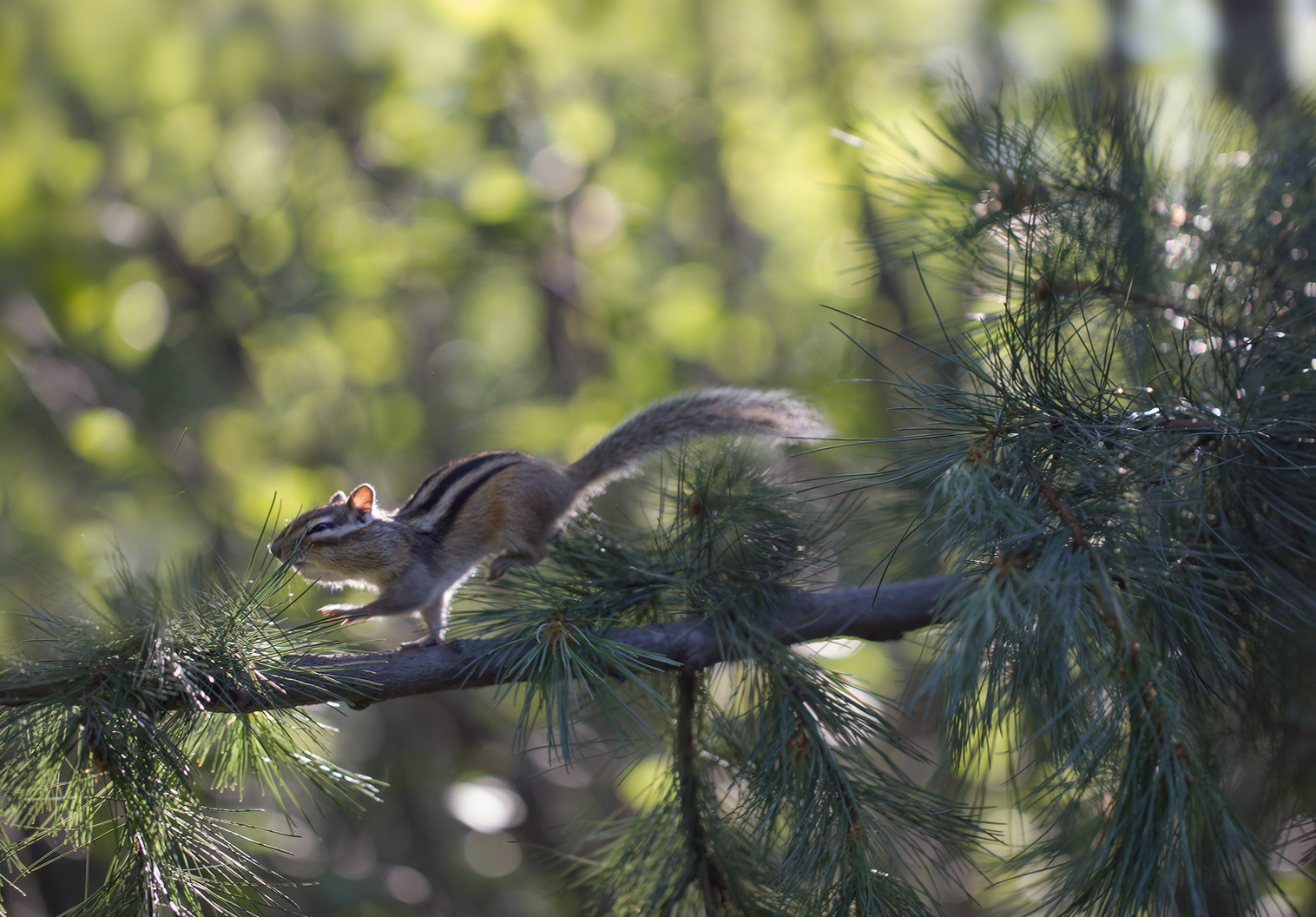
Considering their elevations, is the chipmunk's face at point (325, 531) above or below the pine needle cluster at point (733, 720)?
above

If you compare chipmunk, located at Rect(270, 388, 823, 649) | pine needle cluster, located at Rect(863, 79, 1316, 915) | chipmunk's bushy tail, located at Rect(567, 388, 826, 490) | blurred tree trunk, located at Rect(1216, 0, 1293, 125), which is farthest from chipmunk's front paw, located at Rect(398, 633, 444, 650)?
blurred tree trunk, located at Rect(1216, 0, 1293, 125)

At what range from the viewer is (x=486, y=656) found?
0.78 meters

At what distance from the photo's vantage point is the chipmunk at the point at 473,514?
40.4 inches

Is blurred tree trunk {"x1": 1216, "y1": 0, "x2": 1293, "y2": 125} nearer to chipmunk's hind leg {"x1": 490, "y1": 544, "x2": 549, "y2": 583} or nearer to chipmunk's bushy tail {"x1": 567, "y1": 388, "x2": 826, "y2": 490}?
chipmunk's bushy tail {"x1": 567, "y1": 388, "x2": 826, "y2": 490}

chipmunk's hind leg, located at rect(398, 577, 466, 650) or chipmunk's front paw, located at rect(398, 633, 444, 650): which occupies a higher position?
chipmunk's front paw, located at rect(398, 633, 444, 650)

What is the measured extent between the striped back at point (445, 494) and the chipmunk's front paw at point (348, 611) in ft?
0.48

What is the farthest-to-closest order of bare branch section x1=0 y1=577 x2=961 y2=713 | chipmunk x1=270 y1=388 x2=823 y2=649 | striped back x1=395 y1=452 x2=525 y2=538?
striped back x1=395 y1=452 x2=525 y2=538 → chipmunk x1=270 y1=388 x2=823 y2=649 → bare branch section x1=0 y1=577 x2=961 y2=713

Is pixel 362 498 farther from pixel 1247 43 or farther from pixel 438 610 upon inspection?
pixel 1247 43

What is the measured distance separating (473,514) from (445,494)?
0.05 m

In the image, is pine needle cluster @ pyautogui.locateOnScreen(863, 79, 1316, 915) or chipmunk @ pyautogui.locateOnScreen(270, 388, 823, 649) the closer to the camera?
pine needle cluster @ pyautogui.locateOnScreen(863, 79, 1316, 915)

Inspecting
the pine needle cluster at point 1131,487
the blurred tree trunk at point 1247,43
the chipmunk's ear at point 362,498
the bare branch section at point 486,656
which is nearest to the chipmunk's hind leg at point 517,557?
the chipmunk's ear at point 362,498

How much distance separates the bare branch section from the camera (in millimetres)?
724

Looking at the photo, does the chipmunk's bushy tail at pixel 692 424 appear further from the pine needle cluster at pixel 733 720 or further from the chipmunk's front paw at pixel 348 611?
the chipmunk's front paw at pixel 348 611

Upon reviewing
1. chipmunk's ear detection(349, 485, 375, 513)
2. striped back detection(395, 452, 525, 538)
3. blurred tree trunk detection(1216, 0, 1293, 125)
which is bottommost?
striped back detection(395, 452, 525, 538)
